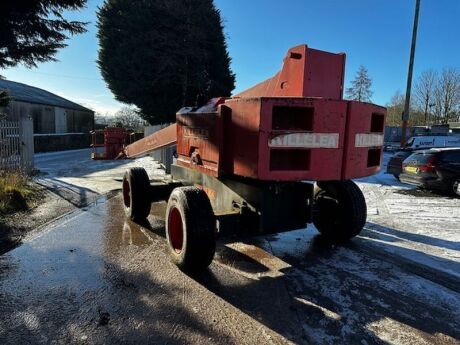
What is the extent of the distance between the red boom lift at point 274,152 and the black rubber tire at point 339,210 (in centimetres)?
2

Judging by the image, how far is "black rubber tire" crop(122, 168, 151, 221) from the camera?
20.8 ft

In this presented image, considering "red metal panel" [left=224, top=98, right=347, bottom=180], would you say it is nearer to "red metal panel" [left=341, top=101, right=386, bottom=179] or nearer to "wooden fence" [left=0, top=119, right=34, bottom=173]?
"red metal panel" [left=341, top=101, right=386, bottom=179]

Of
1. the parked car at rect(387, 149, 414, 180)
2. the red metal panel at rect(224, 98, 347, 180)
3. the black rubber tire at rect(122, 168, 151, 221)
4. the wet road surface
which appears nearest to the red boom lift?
the red metal panel at rect(224, 98, 347, 180)

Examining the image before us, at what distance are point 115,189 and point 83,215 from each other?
9.88 feet

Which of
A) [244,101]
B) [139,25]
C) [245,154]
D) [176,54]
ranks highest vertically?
[139,25]

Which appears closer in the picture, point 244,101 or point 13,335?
point 13,335

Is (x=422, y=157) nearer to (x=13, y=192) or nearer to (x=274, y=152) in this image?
(x=274, y=152)

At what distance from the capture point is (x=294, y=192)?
4465 millimetres

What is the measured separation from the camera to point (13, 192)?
310 inches

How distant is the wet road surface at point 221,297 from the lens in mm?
3098

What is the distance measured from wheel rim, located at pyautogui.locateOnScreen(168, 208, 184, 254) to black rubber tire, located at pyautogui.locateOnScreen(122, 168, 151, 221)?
1.86m

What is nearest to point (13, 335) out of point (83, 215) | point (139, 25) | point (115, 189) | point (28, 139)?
point (83, 215)

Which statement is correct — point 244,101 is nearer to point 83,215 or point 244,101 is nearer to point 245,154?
point 245,154

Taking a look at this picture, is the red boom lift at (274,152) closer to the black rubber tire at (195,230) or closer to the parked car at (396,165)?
the black rubber tire at (195,230)
